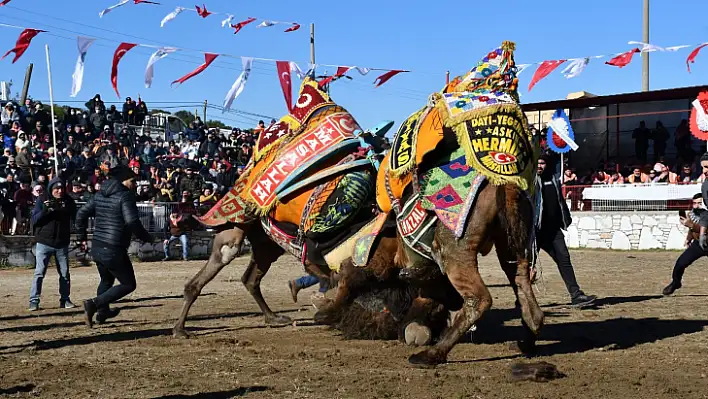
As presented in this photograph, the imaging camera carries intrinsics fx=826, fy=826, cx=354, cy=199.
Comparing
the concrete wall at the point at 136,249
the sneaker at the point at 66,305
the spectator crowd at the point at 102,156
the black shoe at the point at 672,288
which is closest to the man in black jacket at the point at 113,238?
the sneaker at the point at 66,305

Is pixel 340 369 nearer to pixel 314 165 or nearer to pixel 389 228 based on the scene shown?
pixel 389 228

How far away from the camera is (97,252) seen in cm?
906

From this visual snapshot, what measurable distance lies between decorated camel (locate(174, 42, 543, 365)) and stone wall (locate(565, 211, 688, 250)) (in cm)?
1447

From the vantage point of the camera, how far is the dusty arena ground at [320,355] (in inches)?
223

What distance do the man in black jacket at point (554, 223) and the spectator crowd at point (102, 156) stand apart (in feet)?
28.4

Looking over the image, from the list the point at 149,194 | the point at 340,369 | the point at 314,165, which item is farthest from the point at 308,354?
the point at 149,194

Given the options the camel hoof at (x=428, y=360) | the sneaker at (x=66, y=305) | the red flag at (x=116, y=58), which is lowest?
the sneaker at (x=66, y=305)

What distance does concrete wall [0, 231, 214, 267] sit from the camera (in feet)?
57.1

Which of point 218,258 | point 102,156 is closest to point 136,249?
point 102,156

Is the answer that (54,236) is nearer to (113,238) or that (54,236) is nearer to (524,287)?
(113,238)

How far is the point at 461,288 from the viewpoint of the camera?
20.3 feet

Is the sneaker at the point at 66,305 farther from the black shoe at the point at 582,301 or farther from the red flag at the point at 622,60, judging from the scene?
the red flag at the point at 622,60

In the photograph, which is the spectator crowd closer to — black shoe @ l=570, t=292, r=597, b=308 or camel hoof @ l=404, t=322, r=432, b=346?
black shoe @ l=570, t=292, r=597, b=308

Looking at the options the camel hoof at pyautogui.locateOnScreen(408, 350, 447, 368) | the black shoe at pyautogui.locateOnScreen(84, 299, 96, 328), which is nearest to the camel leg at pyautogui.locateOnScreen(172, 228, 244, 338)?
the black shoe at pyautogui.locateOnScreen(84, 299, 96, 328)
